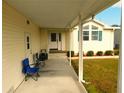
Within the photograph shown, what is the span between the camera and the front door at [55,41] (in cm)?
1972

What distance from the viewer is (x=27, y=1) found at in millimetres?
5551

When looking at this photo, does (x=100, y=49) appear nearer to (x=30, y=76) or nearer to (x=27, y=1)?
(x=30, y=76)

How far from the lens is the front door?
19.7 meters

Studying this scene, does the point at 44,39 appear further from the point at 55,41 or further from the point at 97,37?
the point at 97,37

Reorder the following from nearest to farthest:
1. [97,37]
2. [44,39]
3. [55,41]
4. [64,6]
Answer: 1. [64,6]
2. [44,39]
3. [55,41]
4. [97,37]

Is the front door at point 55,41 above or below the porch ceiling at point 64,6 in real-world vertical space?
below

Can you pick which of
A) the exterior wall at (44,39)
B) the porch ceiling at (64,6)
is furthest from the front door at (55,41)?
the porch ceiling at (64,6)

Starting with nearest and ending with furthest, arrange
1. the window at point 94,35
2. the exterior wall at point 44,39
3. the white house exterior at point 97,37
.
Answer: the exterior wall at point 44,39 < the white house exterior at point 97,37 < the window at point 94,35

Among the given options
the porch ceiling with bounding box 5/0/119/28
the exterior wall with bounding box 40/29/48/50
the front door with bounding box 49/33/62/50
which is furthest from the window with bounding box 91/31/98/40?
the porch ceiling with bounding box 5/0/119/28

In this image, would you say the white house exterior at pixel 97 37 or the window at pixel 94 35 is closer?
the white house exterior at pixel 97 37

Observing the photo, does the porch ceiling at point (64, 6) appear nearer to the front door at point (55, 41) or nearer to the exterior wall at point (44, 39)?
the exterior wall at point (44, 39)

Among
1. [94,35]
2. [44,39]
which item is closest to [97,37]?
[94,35]

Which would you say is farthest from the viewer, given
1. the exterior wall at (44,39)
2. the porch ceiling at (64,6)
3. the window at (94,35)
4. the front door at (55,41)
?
the window at (94,35)

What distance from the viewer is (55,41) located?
1973 cm
